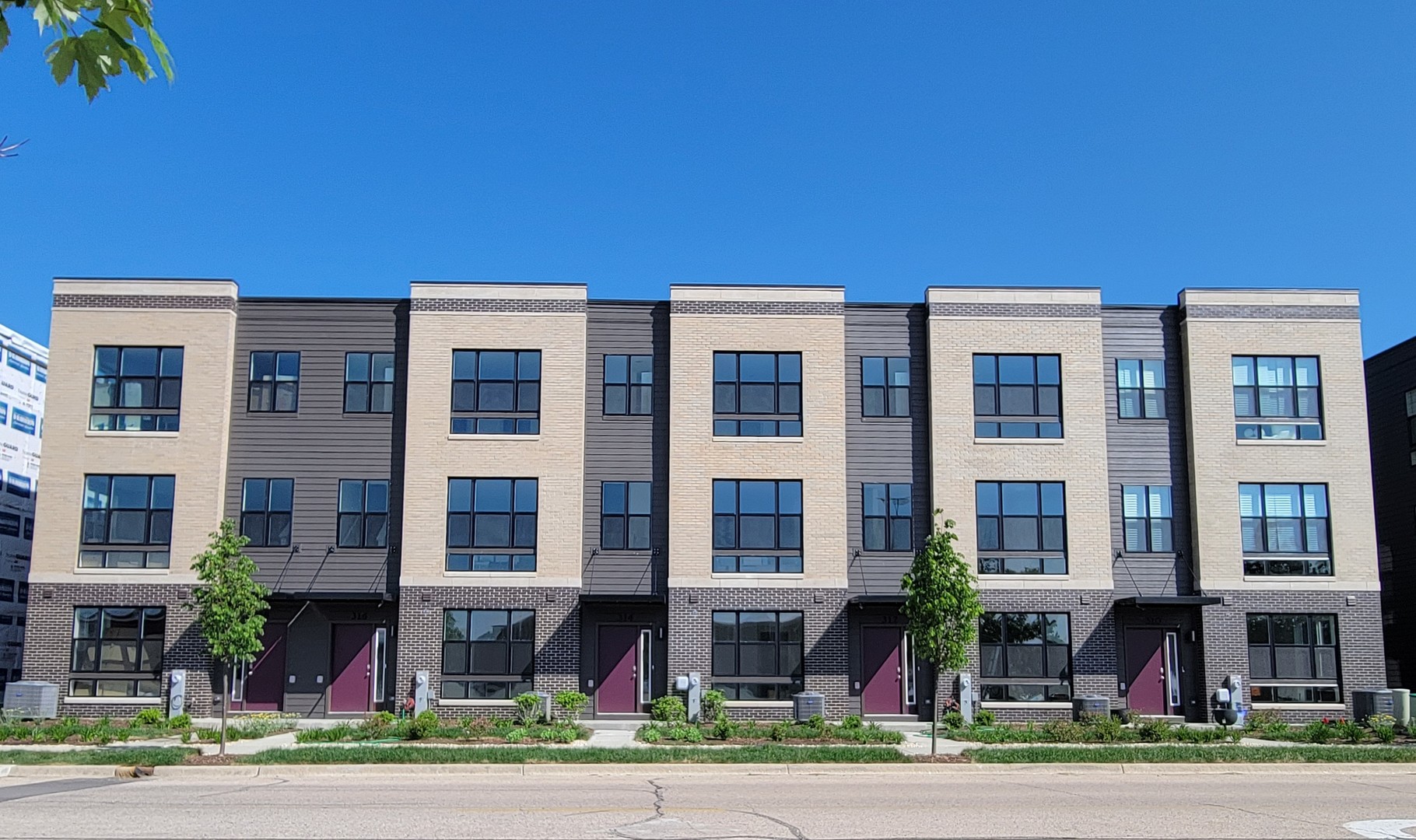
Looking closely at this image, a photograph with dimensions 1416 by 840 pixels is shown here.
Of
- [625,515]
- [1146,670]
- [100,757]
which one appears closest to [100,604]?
[100,757]

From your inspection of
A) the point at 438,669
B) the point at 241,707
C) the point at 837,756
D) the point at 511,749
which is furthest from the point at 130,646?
the point at 837,756

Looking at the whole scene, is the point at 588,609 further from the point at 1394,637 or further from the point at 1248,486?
the point at 1394,637

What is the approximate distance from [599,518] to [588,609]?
2.22 m

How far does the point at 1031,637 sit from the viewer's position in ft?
96.7

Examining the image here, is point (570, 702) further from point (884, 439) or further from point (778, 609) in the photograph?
point (884, 439)

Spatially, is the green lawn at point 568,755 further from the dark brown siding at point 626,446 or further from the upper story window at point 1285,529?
the upper story window at point 1285,529

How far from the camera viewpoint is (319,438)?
30406 millimetres

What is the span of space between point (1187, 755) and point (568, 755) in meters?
10.5

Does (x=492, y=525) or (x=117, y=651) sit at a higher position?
(x=492, y=525)

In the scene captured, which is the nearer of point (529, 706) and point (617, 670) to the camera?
point (529, 706)

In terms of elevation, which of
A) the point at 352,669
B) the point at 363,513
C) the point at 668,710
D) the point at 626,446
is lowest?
the point at 668,710

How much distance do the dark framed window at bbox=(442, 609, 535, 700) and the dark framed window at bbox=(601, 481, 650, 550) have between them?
9.01 feet

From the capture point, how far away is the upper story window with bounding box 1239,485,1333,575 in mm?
30047

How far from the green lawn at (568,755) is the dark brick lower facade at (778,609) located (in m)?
7.64
